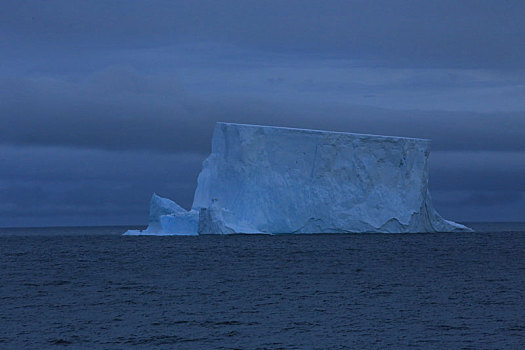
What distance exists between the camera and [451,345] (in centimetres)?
993

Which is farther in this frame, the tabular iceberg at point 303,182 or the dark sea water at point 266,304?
the tabular iceberg at point 303,182

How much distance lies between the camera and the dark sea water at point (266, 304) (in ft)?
34.4

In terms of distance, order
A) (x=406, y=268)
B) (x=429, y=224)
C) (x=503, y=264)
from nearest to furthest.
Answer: (x=406, y=268), (x=503, y=264), (x=429, y=224)

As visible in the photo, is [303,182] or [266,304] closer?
[266,304]

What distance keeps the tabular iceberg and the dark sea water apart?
13.1 feet

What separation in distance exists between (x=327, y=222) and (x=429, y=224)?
17.8 ft

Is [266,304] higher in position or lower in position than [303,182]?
lower

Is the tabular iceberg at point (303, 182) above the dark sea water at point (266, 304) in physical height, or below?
above

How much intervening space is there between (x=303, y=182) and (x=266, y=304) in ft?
49.4

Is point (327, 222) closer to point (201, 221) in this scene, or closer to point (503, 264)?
point (201, 221)

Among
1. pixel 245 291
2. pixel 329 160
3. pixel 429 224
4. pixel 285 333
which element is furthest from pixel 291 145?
pixel 285 333

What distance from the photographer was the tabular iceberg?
1118 inches

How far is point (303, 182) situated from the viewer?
2883 centimetres

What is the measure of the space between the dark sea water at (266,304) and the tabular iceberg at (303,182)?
4003 millimetres
